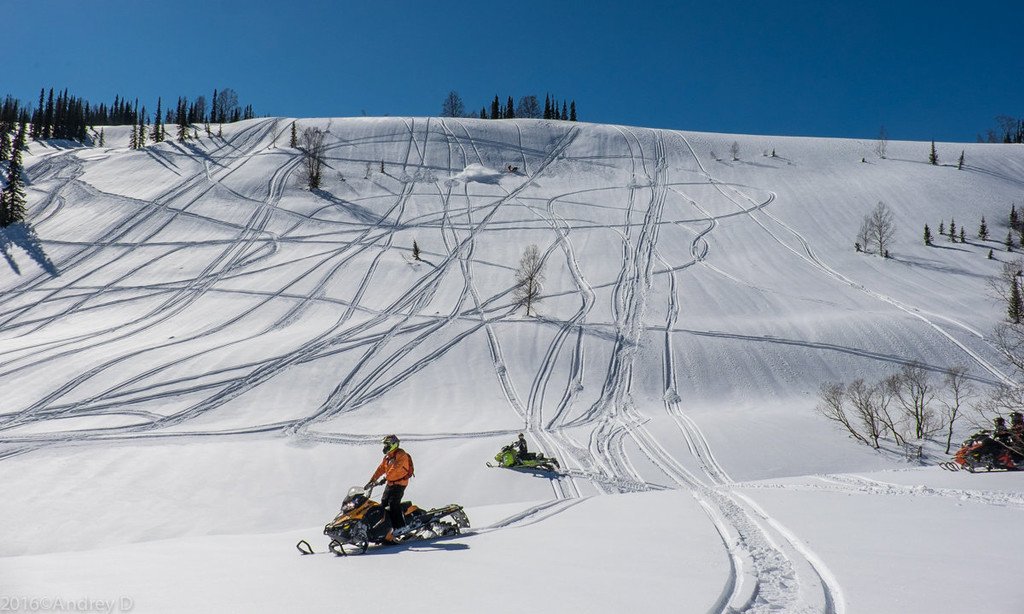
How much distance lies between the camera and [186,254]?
3809 cm

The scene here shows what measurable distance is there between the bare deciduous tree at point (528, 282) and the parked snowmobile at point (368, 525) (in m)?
21.5

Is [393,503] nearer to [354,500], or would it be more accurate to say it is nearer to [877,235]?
[354,500]

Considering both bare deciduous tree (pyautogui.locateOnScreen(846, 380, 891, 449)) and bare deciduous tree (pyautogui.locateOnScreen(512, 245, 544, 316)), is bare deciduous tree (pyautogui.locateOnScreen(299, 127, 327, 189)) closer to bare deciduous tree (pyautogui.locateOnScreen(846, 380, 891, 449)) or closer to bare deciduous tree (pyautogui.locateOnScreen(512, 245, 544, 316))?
bare deciduous tree (pyautogui.locateOnScreen(512, 245, 544, 316))

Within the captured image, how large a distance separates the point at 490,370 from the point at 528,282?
8.55m

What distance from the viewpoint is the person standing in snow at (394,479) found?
7941 mm

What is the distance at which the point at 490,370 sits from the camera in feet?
81.0

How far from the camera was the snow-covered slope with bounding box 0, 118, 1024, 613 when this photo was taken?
5547mm

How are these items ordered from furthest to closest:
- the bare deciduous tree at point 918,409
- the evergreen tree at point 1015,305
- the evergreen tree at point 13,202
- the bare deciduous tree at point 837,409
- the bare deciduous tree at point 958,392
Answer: the evergreen tree at point 13,202 < the evergreen tree at point 1015,305 < the bare deciduous tree at point 958,392 < the bare deciduous tree at point 837,409 < the bare deciduous tree at point 918,409

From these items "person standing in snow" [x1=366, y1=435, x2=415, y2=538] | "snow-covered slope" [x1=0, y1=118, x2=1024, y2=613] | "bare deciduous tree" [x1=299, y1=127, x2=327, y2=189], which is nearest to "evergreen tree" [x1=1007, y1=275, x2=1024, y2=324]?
"snow-covered slope" [x1=0, y1=118, x2=1024, y2=613]

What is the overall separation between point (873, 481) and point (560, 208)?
131 feet

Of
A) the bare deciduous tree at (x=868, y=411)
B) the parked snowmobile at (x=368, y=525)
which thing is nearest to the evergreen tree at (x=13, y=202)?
the parked snowmobile at (x=368, y=525)

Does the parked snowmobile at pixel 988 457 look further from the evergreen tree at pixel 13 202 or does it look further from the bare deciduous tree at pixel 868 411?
the evergreen tree at pixel 13 202

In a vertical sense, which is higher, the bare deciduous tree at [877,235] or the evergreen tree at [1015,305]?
the bare deciduous tree at [877,235]

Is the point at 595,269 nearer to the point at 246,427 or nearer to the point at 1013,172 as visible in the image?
Result: the point at 246,427
